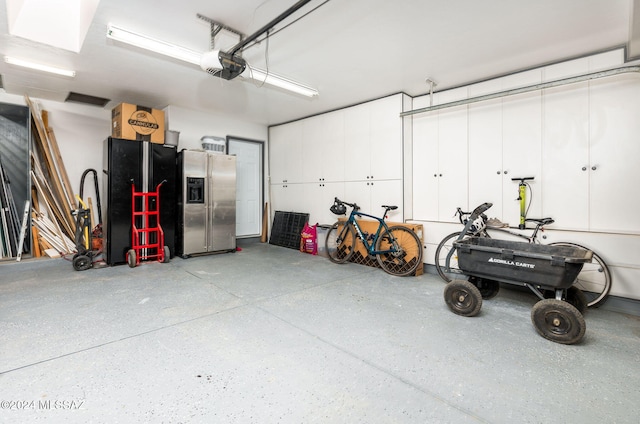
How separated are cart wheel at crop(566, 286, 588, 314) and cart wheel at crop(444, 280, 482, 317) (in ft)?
3.01

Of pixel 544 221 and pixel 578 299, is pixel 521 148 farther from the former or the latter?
pixel 578 299

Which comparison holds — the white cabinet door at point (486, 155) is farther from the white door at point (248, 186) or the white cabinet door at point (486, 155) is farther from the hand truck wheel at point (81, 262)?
the hand truck wheel at point (81, 262)

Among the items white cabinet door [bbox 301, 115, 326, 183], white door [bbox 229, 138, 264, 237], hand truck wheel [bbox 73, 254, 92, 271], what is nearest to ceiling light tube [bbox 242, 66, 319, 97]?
white cabinet door [bbox 301, 115, 326, 183]

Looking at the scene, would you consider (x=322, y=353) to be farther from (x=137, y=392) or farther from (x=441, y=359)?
(x=137, y=392)

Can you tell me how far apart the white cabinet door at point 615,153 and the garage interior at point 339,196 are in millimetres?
16

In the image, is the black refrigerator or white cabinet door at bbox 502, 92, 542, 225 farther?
the black refrigerator

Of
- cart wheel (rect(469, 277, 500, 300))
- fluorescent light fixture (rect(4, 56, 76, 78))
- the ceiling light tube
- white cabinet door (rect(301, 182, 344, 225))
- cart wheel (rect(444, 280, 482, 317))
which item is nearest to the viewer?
cart wheel (rect(444, 280, 482, 317))

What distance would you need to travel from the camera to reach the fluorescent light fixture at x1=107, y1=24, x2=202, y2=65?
9.25 ft

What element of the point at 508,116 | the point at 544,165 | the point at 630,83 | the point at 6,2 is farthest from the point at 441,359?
the point at 6,2

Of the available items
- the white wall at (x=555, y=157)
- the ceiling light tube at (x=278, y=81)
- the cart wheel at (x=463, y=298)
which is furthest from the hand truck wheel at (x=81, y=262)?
the white wall at (x=555, y=157)

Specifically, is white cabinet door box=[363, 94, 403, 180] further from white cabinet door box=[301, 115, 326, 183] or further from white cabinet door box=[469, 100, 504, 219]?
white cabinet door box=[301, 115, 326, 183]

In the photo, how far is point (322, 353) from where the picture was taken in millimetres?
2064

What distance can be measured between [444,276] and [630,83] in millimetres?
2861

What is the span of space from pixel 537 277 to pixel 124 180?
18.1 feet
